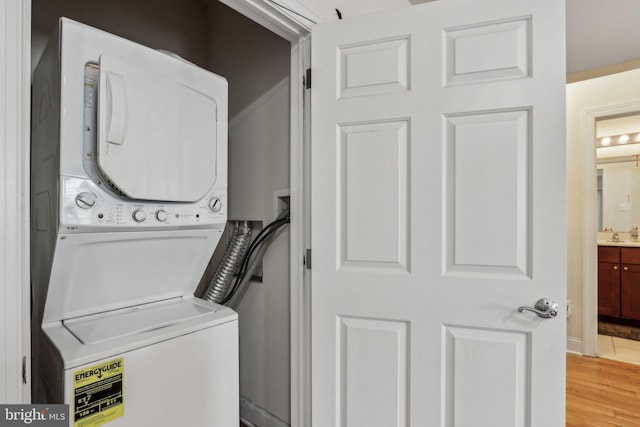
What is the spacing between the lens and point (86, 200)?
1.03 meters

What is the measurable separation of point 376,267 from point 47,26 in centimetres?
187

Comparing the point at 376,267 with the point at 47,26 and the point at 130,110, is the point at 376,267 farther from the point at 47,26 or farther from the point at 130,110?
the point at 47,26

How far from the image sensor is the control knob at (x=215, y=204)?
1.40 m

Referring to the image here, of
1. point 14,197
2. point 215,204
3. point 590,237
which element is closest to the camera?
point 14,197

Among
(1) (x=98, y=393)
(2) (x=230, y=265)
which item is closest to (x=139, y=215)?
(1) (x=98, y=393)

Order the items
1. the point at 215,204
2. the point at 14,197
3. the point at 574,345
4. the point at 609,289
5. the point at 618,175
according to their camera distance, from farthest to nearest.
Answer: the point at 618,175, the point at 609,289, the point at 574,345, the point at 215,204, the point at 14,197

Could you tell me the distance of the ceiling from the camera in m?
1.87

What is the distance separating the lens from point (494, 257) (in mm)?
1204

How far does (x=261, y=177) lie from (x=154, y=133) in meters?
0.76

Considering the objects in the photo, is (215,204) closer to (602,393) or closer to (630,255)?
(602,393)

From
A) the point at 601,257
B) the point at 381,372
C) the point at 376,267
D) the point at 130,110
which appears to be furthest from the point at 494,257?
the point at 601,257

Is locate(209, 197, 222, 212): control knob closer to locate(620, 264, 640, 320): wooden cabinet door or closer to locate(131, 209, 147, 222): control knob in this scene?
locate(131, 209, 147, 222): control knob

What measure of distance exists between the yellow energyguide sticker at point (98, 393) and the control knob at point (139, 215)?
45 cm

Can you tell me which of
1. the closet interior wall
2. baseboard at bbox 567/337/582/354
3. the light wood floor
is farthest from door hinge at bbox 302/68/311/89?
baseboard at bbox 567/337/582/354
